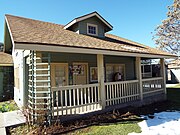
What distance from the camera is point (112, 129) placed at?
211 inches

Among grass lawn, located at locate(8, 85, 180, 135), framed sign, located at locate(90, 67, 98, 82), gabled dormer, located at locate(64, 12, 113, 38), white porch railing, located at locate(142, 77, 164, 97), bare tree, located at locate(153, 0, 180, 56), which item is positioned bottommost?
grass lawn, located at locate(8, 85, 180, 135)

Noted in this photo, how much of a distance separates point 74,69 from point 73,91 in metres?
3.43

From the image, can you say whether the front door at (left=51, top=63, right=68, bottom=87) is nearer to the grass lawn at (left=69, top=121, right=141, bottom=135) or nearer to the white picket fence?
the white picket fence

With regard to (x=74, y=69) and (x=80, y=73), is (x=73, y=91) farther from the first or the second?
(x=80, y=73)

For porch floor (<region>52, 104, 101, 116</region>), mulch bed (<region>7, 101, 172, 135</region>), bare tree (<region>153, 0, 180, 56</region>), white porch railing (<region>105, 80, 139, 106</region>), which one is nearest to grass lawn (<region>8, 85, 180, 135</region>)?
Answer: mulch bed (<region>7, 101, 172, 135</region>)

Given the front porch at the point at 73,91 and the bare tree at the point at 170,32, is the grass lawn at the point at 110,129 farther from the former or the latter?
the bare tree at the point at 170,32

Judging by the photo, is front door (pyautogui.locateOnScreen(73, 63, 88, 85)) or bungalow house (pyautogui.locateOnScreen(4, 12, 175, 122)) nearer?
bungalow house (pyautogui.locateOnScreen(4, 12, 175, 122))

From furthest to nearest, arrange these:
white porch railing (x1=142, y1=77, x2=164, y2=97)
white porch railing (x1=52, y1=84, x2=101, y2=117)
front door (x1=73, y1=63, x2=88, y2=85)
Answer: front door (x1=73, y1=63, x2=88, y2=85), white porch railing (x1=142, y1=77, x2=164, y2=97), white porch railing (x1=52, y1=84, x2=101, y2=117)

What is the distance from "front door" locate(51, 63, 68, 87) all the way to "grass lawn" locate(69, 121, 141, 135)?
13.9 feet

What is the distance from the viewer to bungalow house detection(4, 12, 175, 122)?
18.8ft

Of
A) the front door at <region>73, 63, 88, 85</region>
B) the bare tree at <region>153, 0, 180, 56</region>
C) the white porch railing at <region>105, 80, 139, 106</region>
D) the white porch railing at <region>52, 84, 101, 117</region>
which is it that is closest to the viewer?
the white porch railing at <region>52, 84, 101, 117</region>

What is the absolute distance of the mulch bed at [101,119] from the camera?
526cm

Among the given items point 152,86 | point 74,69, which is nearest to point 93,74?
point 74,69

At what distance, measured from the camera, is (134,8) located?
14578 mm
